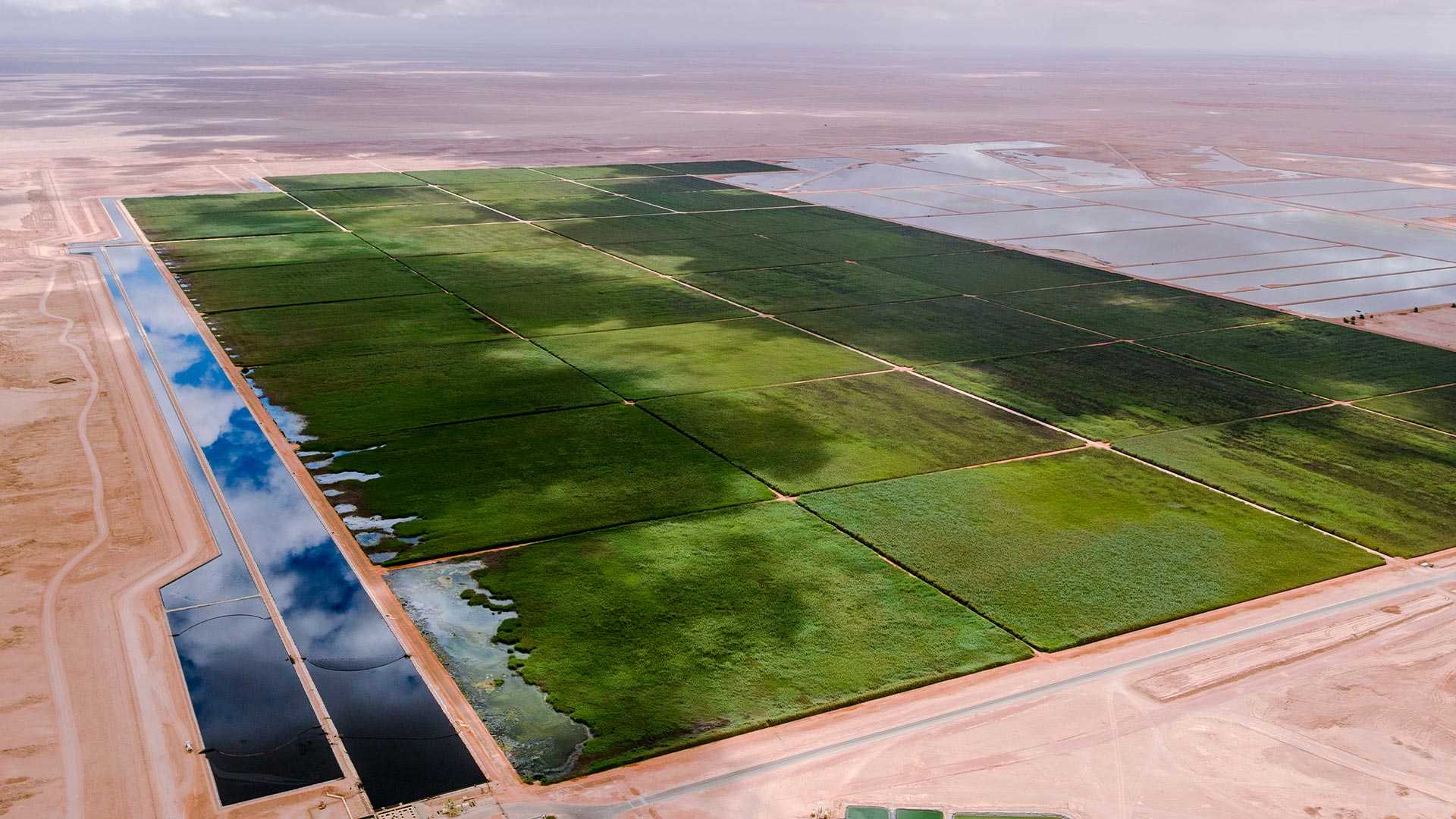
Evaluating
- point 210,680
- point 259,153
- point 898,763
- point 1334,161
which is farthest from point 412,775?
point 1334,161

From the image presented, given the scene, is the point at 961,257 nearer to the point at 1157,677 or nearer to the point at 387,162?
the point at 1157,677

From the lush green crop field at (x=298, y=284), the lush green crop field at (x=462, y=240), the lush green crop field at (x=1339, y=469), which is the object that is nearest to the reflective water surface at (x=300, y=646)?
the lush green crop field at (x=298, y=284)

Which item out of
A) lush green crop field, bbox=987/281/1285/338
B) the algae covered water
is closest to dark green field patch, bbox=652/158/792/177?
lush green crop field, bbox=987/281/1285/338

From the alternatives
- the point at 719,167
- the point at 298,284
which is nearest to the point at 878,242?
the point at 298,284

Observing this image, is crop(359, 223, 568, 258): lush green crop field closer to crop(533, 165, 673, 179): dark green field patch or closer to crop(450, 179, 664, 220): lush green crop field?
crop(450, 179, 664, 220): lush green crop field

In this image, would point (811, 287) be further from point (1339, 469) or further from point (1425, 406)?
point (1339, 469)

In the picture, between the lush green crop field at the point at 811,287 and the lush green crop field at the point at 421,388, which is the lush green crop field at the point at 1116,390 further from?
the lush green crop field at the point at 421,388

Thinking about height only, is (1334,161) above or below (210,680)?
above
